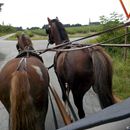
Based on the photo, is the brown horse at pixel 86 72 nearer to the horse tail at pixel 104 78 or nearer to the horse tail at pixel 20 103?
the horse tail at pixel 104 78

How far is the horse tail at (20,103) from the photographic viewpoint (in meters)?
3.97

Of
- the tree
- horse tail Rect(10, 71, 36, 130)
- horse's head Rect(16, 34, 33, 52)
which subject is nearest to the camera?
horse tail Rect(10, 71, 36, 130)

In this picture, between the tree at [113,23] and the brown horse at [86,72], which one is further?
the tree at [113,23]

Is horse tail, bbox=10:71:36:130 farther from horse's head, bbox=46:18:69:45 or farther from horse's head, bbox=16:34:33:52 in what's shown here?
horse's head, bbox=46:18:69:45

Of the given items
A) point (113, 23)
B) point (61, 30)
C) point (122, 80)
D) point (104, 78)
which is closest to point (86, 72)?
point (104, 78)

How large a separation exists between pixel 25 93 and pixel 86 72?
1.77 m

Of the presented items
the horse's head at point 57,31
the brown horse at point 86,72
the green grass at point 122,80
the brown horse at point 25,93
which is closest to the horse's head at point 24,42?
the brown horse at point 86,72

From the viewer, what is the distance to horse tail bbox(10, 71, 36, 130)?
3967mm

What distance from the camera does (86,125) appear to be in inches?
44.4

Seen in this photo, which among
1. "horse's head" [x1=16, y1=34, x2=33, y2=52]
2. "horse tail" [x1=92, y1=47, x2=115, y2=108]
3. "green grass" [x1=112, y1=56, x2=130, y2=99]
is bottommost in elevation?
"green grass" [x1=112, y1=56, x2=130, y2=99]

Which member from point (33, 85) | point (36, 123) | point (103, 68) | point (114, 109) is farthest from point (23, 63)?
point (114, 109)

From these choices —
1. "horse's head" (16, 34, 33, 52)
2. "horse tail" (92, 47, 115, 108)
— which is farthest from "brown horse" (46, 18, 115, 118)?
"horse's head" (16, 34, 33, 52)

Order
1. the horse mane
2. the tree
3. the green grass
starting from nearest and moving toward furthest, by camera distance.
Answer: the horse mane → the green grass → the tree

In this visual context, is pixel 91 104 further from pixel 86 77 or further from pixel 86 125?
pixel 86 125
